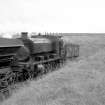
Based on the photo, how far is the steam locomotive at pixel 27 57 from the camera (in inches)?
350

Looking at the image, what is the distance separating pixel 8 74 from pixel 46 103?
3.89 meters

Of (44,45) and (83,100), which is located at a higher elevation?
(44,45)

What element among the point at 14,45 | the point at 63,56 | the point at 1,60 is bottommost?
the point at 63,56

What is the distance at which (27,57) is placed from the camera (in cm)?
1130

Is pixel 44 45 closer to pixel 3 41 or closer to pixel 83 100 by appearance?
pixel 3 41

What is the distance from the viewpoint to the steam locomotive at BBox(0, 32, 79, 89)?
8.88 meters

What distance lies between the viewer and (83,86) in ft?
25.1

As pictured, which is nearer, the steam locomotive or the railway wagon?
the railway wagon

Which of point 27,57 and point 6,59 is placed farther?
point 27,57

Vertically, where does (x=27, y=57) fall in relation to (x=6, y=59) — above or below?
below

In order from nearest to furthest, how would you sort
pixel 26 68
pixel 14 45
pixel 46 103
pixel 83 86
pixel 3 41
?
pixel 46 103
pixel 83 86
pixel 3 41
pixel 14 45
pixel 26 68

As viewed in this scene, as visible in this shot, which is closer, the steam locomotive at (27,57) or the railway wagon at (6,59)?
the railway wagon at (6,59)

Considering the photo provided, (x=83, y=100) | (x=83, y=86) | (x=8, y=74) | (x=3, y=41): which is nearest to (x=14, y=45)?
(x=3, y=41)

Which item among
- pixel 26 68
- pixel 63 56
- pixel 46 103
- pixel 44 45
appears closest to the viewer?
pixel 46 103
